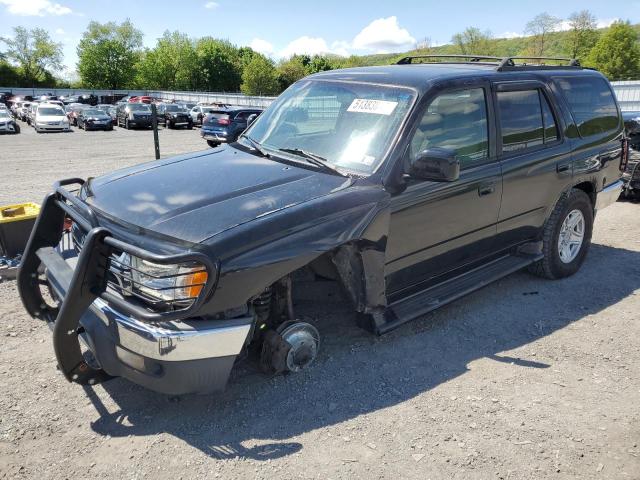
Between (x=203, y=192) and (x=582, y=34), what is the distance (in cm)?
8121

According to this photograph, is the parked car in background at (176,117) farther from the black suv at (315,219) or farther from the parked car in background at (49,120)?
the black suv at (315,219)

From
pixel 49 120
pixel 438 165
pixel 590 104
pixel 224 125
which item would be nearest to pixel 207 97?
pixel 49 120

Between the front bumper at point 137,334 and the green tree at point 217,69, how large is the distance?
98.4 meters

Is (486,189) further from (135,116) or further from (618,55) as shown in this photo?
(618,55)

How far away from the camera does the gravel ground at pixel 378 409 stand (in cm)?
278

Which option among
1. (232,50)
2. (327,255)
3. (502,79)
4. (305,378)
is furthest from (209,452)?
(232,50)

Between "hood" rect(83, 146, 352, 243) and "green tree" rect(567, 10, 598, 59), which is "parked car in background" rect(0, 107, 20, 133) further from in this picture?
"green tree" rect(567, 10, 598, 59)

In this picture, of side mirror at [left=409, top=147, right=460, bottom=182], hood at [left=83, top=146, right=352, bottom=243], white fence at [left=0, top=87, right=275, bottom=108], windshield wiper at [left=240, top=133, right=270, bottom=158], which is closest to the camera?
hood at [left=83, top=146, right=352, bottom=243]

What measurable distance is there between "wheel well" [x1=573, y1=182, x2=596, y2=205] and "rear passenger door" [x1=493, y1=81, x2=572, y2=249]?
468 millimetres

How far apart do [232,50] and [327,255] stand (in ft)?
358

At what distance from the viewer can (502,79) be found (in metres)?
4.36

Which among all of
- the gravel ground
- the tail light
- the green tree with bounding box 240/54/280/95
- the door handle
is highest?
the green tree with bounding box 240/54/280/95

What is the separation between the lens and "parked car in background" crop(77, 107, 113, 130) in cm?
2897

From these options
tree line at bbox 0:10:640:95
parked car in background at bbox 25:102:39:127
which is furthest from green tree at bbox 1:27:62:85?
parked car in background at bbox 25:102:39:127
